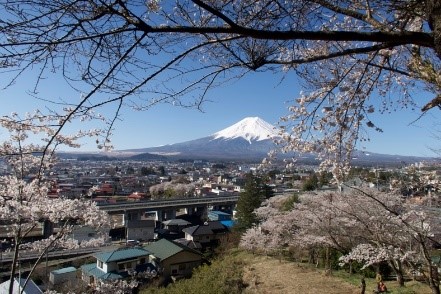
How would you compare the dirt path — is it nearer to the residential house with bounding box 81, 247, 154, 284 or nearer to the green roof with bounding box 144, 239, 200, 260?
the green roof with bounding box 144, 239, 200, 260

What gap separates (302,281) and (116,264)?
800 centimetres

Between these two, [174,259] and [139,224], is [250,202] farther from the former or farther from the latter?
[139,224]

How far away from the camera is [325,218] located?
12.3m

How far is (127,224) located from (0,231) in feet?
26.2

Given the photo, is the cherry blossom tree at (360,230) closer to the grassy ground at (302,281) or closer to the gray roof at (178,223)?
the grassy ground at (302,281)

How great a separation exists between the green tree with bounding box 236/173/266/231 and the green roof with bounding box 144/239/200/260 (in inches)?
129

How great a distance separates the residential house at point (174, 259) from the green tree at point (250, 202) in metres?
3.28

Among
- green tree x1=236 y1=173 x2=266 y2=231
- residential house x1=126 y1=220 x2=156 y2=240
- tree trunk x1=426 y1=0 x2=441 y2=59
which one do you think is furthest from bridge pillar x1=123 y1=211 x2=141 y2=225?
tree trunk x1=426 y1=0 x2=441 y2=59

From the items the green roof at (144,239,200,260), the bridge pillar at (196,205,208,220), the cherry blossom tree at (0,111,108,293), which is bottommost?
the bridge pillar at (196,205,208,220)

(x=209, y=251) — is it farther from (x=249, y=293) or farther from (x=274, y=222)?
(x=249, y=293)

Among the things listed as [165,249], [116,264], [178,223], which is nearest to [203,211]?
[178,223]

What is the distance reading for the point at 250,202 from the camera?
19906mm

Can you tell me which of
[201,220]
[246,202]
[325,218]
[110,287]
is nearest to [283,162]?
[110,287]

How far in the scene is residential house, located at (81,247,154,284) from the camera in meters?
14.7
